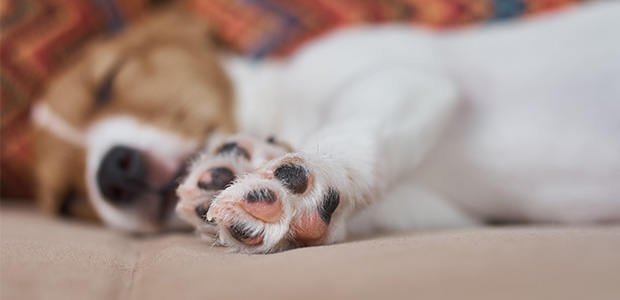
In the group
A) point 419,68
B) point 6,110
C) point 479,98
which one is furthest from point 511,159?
point 6,110

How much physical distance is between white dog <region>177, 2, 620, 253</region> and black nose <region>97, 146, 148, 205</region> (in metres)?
0.18

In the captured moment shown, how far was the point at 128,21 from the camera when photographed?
2000mm

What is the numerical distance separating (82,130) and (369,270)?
1119 mm

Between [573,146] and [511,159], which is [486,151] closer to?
[511,159]

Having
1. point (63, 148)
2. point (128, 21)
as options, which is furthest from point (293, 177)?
point (128, 21)

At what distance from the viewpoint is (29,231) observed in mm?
1086

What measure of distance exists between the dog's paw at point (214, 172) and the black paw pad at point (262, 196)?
107mm

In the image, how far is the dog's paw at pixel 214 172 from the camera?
929mm

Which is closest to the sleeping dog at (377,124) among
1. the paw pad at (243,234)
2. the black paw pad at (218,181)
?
the black paw pad at (218,181)

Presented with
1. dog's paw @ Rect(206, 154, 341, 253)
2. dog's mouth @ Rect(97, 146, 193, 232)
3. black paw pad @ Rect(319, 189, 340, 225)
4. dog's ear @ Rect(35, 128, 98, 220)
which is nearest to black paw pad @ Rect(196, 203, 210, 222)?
dog's paw @ Rect(206, 154, 341, 253)

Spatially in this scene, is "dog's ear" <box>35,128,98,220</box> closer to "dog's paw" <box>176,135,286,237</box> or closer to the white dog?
the white dog

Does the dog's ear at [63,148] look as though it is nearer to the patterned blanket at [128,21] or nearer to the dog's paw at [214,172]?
the patterned blanket at [128,21]

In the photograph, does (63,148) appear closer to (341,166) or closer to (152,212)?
(152,212)

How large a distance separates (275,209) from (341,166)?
0.59 ft
